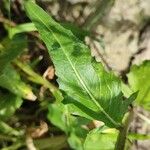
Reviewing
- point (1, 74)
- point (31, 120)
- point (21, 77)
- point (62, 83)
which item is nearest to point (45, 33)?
point (62, 83)

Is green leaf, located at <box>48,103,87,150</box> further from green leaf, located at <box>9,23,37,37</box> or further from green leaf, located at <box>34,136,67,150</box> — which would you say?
green leaf, located at <box>9,23,37,37</box>

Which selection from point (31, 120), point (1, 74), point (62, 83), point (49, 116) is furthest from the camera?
point (31, 120)

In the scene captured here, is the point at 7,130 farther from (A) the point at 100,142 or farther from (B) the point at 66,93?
(B) the point at 66,93

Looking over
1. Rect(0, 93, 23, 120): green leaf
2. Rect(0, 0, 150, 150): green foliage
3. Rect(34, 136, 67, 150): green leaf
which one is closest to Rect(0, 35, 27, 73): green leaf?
Rect(0, 0, 150, 150): green foliage

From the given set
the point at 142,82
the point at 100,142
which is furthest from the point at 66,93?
the point at 142,82

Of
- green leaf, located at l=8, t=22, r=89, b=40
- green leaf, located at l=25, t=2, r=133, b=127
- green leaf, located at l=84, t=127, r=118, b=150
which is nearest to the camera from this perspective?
green leaf, located at l=25, t=2, r=133, b=127

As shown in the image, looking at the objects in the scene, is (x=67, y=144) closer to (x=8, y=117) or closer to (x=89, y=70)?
(x=8, y=117)
